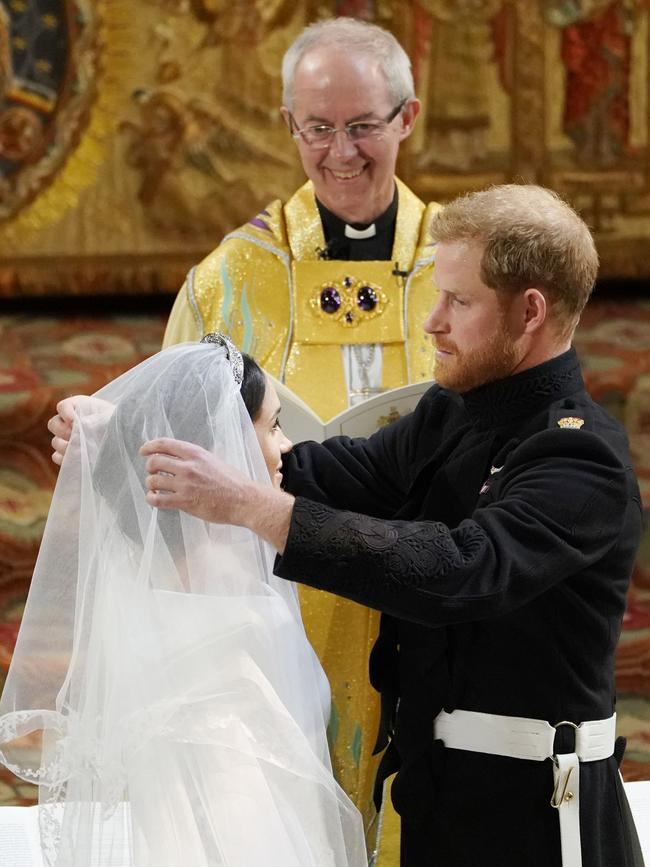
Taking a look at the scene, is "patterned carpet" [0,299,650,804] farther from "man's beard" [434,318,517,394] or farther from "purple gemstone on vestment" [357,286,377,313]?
"man's beard" [434,318,517,394]

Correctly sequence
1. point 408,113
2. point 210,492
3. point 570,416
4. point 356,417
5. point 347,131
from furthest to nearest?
point 408,113 → point 347,131 → point 356,417 → point 570,416 → point 210,492

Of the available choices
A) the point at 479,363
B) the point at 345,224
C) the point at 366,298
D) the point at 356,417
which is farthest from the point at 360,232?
the point at 479,363

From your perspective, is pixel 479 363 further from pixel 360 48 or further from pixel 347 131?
pixel 360 48

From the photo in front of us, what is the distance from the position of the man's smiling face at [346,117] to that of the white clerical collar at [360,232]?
6 centimetres

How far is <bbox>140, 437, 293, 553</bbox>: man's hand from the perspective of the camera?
88.6 inches

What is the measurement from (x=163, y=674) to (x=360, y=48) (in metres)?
2.04

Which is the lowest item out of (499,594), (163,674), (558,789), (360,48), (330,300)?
(558,789)

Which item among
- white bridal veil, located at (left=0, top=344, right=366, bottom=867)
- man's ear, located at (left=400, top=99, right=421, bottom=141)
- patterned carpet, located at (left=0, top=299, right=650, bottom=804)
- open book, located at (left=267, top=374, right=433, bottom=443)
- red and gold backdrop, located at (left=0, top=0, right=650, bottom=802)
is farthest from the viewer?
red and gold backdrop, located at (left=0, top=0, right=650, bottom=802)

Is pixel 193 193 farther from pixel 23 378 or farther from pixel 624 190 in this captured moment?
pixel 624 190

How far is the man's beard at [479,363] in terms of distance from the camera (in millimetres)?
2586

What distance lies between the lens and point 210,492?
2258mm

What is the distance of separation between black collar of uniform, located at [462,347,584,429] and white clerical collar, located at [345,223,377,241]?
139cm

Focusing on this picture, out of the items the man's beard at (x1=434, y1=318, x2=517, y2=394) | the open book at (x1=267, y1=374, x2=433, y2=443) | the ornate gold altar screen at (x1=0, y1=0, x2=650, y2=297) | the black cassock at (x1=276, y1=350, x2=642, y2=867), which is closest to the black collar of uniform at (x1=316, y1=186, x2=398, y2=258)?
the open book at (x1=267, y1=374, x2=433, y2=443)

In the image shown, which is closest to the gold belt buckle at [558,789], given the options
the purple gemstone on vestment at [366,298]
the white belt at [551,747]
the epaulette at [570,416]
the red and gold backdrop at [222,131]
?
the white belt at [551,747]
